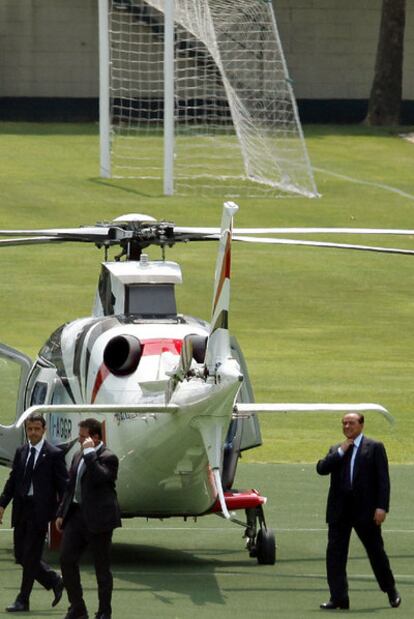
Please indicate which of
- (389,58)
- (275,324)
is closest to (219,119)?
(389,58)

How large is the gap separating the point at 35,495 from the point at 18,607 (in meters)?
0.80

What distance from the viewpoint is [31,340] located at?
27.2 m

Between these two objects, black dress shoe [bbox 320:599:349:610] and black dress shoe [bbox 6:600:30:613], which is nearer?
black dress shoe [bbox 6:600:30:613]

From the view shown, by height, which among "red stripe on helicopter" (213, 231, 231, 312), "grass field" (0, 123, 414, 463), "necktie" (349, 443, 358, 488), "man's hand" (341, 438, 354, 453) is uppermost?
"red stripe on helicopter" (213, 231, 231, 312)

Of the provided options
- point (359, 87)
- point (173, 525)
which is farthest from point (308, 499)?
point (359, 87)

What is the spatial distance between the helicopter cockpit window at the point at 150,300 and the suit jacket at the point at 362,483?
2667 mm

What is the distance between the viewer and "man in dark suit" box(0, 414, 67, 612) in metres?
12.2

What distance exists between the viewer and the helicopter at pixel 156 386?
39.8 feet

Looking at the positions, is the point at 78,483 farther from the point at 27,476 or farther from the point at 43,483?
Answer: the point at 27,476

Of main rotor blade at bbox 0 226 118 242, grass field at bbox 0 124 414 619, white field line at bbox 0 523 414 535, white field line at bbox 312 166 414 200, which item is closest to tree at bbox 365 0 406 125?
grass field at bbox 0 124 414 619

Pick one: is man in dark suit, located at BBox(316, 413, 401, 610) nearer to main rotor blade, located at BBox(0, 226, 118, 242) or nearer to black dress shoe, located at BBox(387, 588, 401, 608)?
black dress shoe, located at BBox(387, 588, 401, 608)

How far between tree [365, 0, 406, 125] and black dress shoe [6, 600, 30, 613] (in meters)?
35.1

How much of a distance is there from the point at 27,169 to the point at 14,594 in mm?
27436

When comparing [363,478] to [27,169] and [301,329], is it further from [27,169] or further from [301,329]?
A: [27,169]
